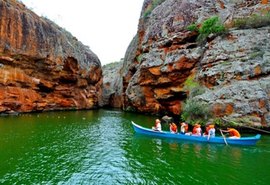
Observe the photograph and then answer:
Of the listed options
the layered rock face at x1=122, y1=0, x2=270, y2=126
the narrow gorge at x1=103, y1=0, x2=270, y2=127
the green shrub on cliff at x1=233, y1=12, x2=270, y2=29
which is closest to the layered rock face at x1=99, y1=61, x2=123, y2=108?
the layered rock face at x1=122, y1=0, x2=270, y2=126

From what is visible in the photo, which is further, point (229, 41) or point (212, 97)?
point (229, 41)

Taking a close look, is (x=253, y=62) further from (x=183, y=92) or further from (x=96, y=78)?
(x=96, y=78)

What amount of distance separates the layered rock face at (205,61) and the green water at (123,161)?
15.1 ft

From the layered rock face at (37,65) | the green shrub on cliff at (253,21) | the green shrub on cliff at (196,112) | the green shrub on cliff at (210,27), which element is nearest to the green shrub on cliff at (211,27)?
the green shrub on cliff at (210,27)

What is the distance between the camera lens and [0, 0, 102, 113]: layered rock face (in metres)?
30.2

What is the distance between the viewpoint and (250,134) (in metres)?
19.7

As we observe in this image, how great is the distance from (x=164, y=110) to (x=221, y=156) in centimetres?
2043

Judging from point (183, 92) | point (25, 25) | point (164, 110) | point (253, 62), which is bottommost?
point (164, 110)

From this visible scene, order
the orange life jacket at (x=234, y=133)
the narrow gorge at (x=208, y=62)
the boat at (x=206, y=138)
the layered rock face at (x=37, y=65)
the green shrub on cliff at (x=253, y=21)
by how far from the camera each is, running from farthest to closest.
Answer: the layered rock face at (x=37, y=65)
the green shrub on cliff at (x=253, y=21)
the narrow gorge at (x=208, y=62)
the orange life jacket at (x=234, y=133)
the boat at (x=206, y=138)

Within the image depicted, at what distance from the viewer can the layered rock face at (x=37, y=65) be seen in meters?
30.2

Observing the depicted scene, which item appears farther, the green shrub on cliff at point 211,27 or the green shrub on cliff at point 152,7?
the green shrub on cliff at point 152,7

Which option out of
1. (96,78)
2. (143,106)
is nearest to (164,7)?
(143,106)

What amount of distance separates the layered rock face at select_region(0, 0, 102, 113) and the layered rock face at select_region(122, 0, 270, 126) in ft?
37.5

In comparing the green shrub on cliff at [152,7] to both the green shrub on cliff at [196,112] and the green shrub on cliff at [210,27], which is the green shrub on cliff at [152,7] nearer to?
the green shrub on cliff at [210,27]
